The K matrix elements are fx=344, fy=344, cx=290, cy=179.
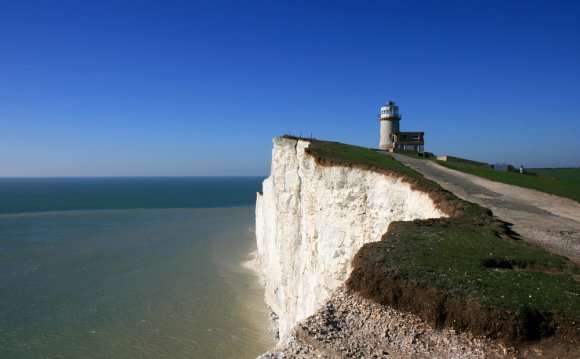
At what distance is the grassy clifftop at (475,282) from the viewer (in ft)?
14.0

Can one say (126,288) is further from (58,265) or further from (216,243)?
(216,243)

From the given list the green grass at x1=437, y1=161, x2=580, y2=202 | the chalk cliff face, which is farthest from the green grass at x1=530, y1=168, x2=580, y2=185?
the chalk cliff face

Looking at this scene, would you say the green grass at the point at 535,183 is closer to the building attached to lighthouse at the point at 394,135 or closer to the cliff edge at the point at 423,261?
the cliff edge at the point at 423,261

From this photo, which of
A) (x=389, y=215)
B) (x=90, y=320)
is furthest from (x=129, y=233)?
(x=389, y=215)

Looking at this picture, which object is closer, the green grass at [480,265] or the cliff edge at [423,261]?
the cliff edge at [423,261]

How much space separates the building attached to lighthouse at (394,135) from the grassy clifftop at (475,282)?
31955mm

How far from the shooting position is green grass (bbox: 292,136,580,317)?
4.67 m

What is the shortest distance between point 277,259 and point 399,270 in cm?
1761

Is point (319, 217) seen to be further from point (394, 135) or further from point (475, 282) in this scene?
point (394, 135)

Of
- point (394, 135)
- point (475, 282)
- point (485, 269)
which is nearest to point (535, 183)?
point (485, 269)

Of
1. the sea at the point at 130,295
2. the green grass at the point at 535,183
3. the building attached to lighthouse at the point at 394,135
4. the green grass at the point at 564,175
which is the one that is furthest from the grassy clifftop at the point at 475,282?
the building attached to lighthouse at the point at 394,135

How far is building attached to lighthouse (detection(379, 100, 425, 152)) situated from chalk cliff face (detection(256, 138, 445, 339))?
21029 millimetres

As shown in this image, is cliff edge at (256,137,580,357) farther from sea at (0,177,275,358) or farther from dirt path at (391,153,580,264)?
sea at (0,177,275,358)

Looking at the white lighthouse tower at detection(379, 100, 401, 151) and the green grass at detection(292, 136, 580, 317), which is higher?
the white lighthouse tower at detection(379, 100, 401, 151)
